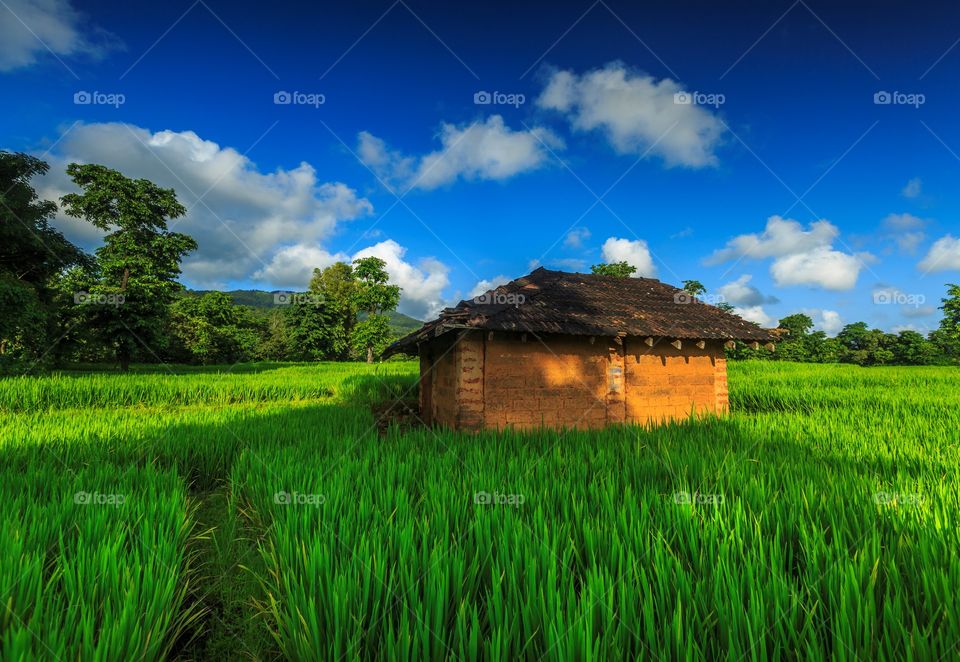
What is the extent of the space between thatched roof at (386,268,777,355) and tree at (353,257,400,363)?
2293cm

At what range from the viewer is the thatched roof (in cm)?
903

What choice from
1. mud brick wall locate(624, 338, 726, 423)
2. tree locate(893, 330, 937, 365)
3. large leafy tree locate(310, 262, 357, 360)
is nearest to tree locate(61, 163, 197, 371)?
large leafy tree locate(310, 262, 357, 360)

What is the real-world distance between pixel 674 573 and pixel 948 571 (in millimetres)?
1750

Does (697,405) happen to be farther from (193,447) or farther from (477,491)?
(193,447)

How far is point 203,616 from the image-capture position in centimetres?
294

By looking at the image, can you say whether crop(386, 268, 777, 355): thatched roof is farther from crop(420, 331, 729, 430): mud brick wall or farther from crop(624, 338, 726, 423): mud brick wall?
crop(624, 338, 726, 423): mud brick wall

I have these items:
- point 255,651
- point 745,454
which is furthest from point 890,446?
point 255,651
